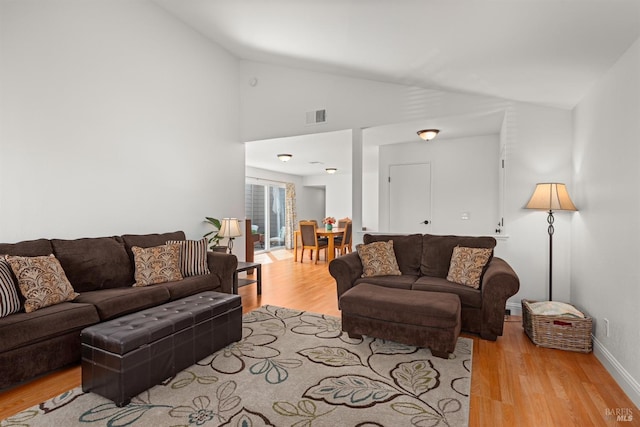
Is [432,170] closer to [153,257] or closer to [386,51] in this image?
[386,51]

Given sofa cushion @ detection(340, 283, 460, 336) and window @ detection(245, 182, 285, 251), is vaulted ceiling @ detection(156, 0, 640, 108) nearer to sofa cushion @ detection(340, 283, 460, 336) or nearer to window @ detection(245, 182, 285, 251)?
sofa cushion @ detection(340, 283, 460, 336)

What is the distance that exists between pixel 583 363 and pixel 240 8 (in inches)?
183

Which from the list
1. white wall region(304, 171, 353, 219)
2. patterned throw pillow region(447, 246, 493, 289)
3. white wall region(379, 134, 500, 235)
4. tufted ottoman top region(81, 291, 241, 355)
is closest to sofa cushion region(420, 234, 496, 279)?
patterned throw pillow region(447, 246, 493, 289)

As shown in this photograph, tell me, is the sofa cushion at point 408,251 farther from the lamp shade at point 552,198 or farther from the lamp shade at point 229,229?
the lamp shade at point 229,229

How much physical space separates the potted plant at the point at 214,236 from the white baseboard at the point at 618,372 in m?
4.33

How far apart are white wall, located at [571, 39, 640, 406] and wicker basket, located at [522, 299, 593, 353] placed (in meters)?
0.09

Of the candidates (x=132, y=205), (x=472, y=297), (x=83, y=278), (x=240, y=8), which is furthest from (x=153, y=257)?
(x=472, y=297)

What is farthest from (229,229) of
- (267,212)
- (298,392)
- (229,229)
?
(267,212)

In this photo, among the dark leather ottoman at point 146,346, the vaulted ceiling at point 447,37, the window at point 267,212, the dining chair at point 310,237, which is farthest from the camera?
the window at point 267,212

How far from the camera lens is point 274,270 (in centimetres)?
665

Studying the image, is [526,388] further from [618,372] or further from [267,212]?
[267,212]

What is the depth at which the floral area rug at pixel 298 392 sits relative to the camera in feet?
6.20

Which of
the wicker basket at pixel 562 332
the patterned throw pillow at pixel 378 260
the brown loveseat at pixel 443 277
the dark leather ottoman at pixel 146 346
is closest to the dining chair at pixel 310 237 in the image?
the brown loveseat at pixel 443 277

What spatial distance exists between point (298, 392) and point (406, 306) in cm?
109
